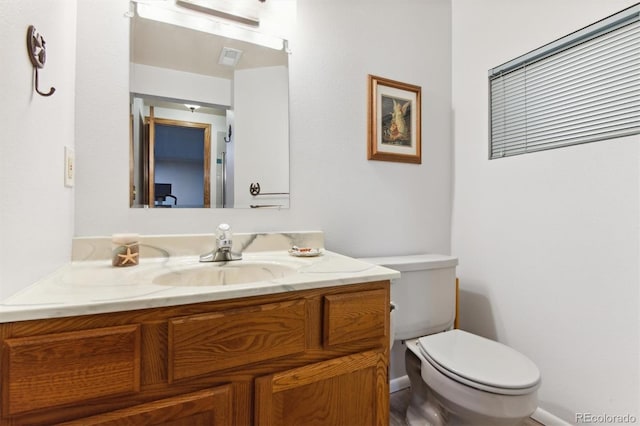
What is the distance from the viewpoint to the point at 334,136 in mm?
1428

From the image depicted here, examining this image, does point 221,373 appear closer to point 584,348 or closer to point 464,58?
point 584,348

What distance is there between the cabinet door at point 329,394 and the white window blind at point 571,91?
1.27 meters

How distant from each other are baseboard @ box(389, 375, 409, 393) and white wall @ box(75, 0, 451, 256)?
0.68 m

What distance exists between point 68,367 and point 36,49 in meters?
0.70

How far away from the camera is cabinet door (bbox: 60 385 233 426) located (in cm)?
59

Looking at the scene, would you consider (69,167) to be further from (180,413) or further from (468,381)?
(468,381)

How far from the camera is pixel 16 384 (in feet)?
1.74

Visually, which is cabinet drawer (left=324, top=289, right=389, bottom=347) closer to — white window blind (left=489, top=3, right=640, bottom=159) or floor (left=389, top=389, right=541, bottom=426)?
floor (left=389, top=389, right=541, bottom=426)

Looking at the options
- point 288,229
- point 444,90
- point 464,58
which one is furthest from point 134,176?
point 464,58

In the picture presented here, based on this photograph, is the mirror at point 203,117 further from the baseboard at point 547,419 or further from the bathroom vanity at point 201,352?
the baseboard at point 547,419

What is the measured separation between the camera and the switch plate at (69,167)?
92 cm

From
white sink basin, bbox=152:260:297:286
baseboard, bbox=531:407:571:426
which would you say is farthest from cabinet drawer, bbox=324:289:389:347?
baseboard, bbox=531:407:571:426

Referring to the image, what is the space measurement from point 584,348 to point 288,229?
4.31ft

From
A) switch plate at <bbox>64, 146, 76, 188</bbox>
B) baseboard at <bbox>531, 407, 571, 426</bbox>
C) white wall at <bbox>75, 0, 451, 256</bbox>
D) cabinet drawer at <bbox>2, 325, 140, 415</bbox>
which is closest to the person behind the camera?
cabinet drawer at <bbox>2, 325, 140, 415</bbox>
